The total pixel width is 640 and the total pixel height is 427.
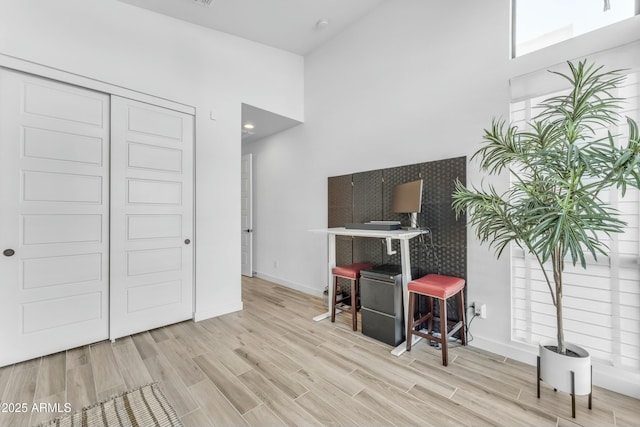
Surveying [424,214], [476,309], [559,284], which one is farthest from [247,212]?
[559,284]

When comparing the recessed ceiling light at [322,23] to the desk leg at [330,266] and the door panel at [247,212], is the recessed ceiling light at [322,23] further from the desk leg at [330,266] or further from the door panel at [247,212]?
the desk leg at [330,266]

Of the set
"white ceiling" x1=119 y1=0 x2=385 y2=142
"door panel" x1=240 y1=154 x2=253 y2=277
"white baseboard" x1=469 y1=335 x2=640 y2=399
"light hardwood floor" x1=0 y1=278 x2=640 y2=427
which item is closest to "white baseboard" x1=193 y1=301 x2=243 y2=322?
"light hardwood floor" x1=0 y1=278 x2=640 y2=427

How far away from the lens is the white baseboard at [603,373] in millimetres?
1781

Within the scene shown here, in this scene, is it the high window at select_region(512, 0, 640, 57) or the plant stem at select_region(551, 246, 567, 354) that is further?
the high window at select_region(512, 0, 640, 57)

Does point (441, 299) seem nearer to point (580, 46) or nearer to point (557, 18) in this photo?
point (580, 46)

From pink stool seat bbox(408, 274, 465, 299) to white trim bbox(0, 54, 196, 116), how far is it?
3.03 metres

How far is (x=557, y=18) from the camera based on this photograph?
2127 mm

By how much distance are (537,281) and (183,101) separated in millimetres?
3897

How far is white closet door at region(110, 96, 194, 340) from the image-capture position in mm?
2650

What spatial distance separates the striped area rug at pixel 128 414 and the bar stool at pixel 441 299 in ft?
6.03

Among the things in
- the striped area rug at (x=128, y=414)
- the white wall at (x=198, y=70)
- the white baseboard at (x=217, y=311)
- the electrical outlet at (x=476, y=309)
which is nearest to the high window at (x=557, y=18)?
the electrical outlet at (x=476, y=309)

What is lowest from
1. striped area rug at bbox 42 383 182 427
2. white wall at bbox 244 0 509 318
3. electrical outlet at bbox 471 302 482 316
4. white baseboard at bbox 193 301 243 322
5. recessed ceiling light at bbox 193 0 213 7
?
striped area rug at bbox 42 383 182 427

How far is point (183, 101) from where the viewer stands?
3.04m

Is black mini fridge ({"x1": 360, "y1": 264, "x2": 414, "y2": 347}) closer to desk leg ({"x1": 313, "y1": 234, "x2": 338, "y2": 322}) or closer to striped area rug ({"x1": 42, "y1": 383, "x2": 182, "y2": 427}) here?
desk leg ({"x1": 313, "y1": 234, "x2": 338, "y2": 322})
